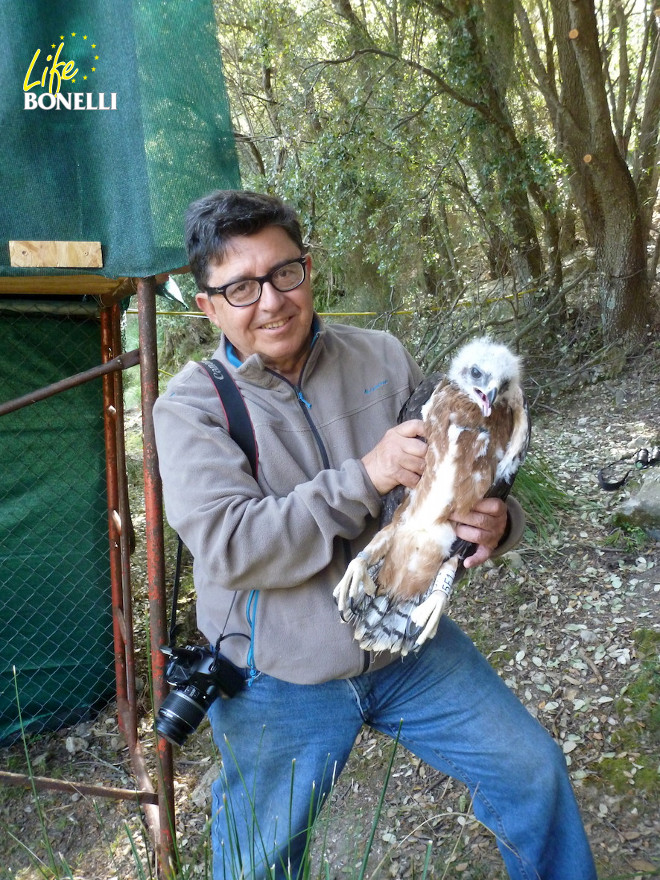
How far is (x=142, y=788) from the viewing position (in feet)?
8.64

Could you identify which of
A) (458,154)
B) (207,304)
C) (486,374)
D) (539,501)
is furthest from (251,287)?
(458,154)

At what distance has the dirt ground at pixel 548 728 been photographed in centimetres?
232

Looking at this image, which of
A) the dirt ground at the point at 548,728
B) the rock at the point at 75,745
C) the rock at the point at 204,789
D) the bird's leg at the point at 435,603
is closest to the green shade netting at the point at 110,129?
the bird's leg at the point at 435,603

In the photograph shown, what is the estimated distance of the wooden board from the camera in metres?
1.86

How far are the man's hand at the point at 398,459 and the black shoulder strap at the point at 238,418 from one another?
0.29m

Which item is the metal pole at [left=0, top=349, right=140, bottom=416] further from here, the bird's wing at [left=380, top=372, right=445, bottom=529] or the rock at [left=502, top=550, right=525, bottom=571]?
the rock at [left=502, top=550, right=525, bottom=571]

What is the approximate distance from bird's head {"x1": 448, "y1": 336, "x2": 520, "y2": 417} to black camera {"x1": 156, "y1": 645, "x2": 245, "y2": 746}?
0.96 metres

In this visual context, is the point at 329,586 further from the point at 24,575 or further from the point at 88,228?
the point at 24,575

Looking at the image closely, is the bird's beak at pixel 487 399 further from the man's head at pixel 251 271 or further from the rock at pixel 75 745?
the rock at pixel 75 745

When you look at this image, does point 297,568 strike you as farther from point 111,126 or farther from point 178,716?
point 111,126

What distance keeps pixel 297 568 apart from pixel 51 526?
2.17m

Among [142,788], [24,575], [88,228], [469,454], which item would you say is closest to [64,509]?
[24,575]

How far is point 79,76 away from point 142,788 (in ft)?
8.66

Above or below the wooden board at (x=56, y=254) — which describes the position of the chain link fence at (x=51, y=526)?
below
